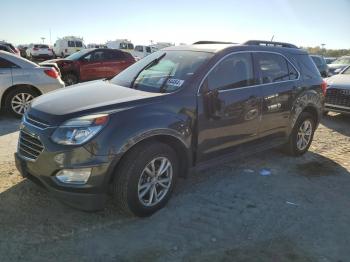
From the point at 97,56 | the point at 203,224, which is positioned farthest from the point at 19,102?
the point at 97,56

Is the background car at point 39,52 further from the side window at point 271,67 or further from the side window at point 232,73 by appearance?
the side window at point 232,73

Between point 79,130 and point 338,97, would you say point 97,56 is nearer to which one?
point 338,97

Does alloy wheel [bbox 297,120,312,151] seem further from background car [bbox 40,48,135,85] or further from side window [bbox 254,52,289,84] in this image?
background car [bbox 40,48,135,85]

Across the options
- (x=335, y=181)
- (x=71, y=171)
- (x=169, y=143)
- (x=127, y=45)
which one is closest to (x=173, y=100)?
(x=169, y=143)

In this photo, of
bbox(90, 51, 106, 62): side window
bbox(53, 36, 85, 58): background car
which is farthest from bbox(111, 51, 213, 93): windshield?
bbox(53, 36, 85, 58): background car

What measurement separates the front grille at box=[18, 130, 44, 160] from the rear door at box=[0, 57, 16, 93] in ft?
15.0

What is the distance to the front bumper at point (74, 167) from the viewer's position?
3354 millimetres

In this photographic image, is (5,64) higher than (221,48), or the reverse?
(221,48)

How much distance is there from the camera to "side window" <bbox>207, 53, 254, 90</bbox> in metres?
4.37

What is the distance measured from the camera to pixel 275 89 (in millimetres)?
5152

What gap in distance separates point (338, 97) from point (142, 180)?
23.0 ft

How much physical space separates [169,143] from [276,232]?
4.73ft

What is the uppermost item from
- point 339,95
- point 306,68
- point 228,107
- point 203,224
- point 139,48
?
point 306,68

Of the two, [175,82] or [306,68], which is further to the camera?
[306,68]
